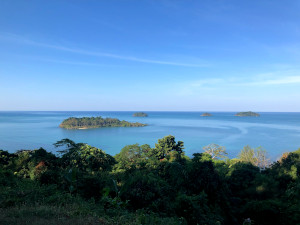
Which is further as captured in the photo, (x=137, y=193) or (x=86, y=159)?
(x=86, y=159)

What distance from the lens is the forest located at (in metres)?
6.04

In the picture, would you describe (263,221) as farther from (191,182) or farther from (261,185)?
(191,182)

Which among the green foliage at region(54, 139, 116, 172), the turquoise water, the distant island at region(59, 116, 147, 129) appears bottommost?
the turquoise water

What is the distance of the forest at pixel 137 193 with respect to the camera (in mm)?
6035

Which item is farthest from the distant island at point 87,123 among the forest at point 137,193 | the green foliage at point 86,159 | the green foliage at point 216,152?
the forest at point 137,193

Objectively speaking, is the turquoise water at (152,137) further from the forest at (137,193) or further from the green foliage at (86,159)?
the forest at (137,193)

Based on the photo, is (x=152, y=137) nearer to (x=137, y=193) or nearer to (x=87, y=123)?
(x=87, y=123)

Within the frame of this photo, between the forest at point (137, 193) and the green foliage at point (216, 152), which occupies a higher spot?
the forest at point (137, 193)

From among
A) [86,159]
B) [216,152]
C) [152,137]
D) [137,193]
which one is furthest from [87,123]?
[137,193]

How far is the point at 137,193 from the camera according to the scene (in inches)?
364

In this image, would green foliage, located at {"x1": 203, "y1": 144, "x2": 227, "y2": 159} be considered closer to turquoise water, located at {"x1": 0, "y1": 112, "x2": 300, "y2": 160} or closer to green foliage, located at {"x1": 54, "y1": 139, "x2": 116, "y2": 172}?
turquoise water, located at {"x1": 0, "y1": 112, "x2": 300, "y2": 160}

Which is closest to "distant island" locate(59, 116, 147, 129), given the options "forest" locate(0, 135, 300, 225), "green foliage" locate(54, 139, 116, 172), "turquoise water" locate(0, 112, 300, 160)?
"turquoise water" locate(0, 112, 300, 160)

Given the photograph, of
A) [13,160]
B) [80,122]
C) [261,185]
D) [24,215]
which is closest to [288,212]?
[261,185]

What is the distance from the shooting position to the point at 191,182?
13742mm
